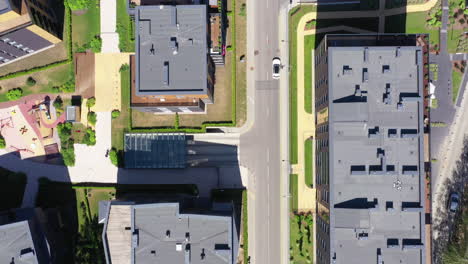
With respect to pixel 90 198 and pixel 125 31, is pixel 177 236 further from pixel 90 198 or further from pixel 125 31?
pixel 125 31

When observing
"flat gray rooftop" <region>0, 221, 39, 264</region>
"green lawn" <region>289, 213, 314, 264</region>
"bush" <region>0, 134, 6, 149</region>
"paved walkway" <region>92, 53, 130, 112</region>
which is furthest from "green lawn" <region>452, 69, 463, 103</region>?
"bush" <region>0, 134, 6, 149</region>

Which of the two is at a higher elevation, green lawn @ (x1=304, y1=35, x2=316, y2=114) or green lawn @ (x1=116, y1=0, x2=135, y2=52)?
green lawn @ (x1=116, y1=0, x2=135, y2=52)

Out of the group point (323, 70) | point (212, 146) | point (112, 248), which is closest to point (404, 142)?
point (323, 70)

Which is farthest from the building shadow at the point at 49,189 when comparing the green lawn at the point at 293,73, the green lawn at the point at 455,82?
the green lawn at the point at 455,82

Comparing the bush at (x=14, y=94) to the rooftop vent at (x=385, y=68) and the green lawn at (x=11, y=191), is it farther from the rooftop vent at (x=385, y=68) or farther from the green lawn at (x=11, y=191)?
the rooftop vent at (x=385, y=68)

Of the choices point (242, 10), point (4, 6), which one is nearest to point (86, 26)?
point (4, 6)

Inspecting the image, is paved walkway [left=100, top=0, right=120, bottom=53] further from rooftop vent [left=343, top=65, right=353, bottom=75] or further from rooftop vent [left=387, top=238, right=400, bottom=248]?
rooftop vent [left=387, top=238, right=400, bottom=248]
